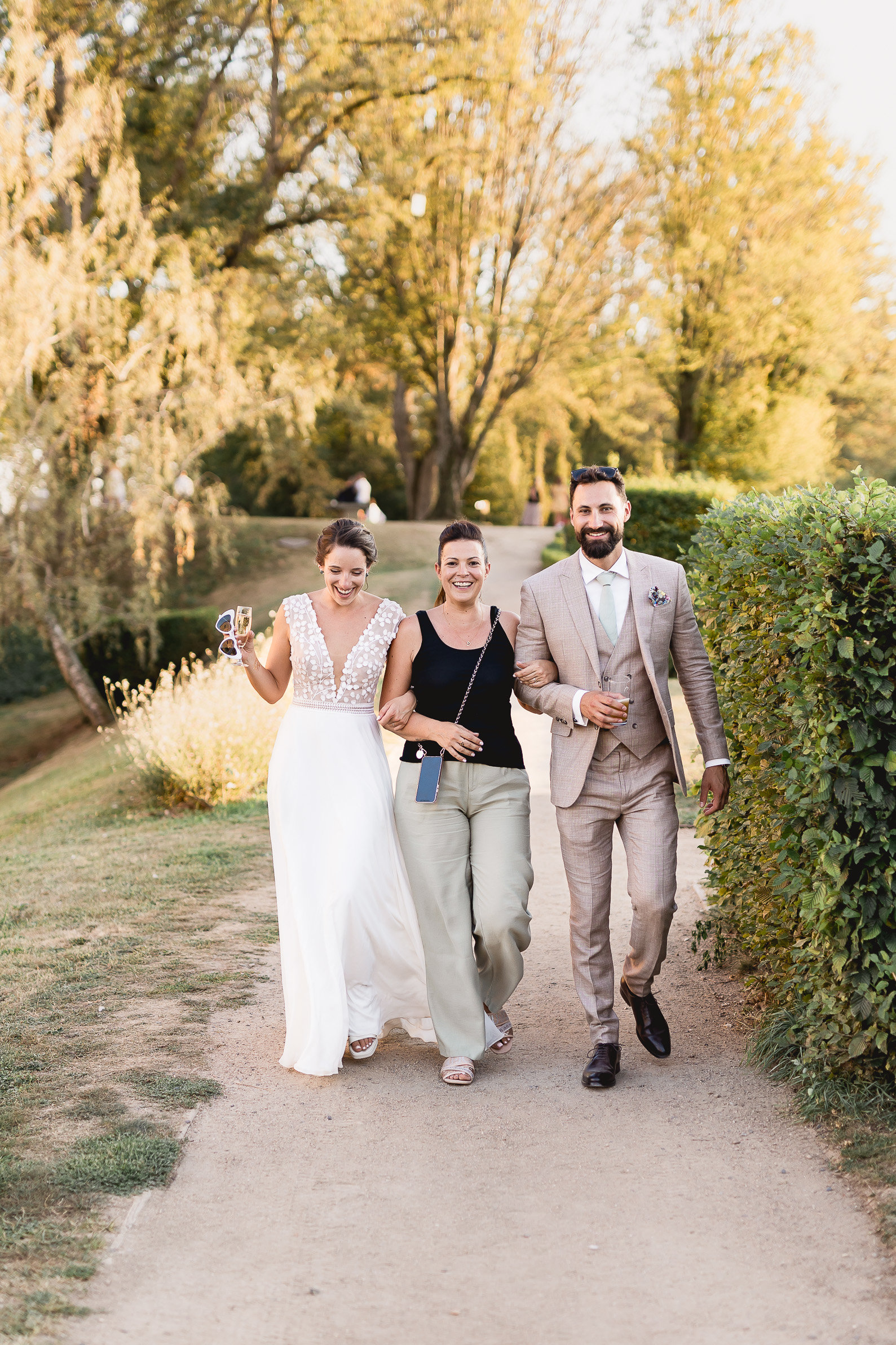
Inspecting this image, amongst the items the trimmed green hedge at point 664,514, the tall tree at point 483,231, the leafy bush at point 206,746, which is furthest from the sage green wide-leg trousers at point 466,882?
the tall tree at point 483,231

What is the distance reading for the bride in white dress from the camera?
16.4 feet

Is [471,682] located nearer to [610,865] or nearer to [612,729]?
[612,729]

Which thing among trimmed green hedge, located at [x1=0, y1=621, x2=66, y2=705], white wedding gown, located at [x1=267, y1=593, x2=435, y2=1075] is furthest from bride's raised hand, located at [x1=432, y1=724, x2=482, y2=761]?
trimmed green hedge, located at [x1=0, y1=621, x2=66, y2=705]

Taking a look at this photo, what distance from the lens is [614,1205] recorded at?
12.6 feet

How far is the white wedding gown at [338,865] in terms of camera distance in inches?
196

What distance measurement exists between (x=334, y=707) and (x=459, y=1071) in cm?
161

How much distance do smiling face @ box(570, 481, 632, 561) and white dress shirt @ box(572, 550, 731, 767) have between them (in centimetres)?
6

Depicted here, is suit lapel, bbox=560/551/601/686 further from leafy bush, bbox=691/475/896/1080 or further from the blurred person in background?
the blurred person in background

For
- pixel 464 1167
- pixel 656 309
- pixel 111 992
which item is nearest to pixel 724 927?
pixel 464 1167

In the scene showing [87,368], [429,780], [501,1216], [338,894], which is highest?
[87,368]

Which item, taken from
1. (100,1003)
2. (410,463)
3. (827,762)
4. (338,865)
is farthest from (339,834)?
(410,463)

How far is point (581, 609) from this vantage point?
489 cm

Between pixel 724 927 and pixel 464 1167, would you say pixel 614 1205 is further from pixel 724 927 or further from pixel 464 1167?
pixel 724 927

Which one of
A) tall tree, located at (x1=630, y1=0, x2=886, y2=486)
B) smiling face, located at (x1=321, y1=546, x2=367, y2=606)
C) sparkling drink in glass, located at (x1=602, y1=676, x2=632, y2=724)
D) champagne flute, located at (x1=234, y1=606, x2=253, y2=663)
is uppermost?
tall tree, located at (x1=630, y1=0, x2=886, y2=486)
